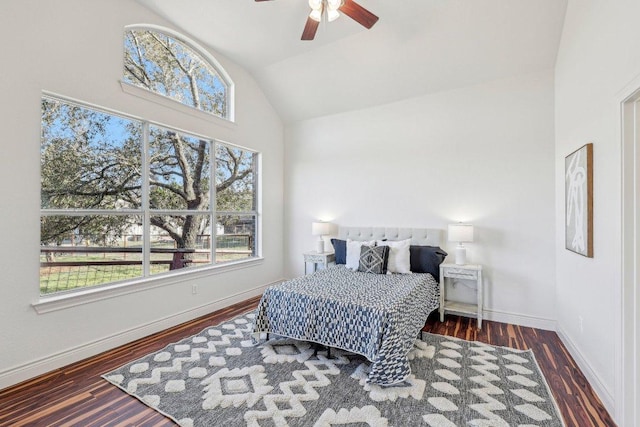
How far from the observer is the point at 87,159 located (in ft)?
9.64

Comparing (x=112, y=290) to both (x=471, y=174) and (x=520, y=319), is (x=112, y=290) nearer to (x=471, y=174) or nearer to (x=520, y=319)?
(x=471, y=174)

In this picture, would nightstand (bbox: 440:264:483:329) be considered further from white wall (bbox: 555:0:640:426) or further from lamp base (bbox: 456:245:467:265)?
white wall (bbox: 555:0:640:426)

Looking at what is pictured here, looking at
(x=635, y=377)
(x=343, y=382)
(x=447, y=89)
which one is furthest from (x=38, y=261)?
(x=447, y=89)

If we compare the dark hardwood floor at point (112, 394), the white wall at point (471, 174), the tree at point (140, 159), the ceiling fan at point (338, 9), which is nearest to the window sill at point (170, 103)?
the tree at point (140, 159)

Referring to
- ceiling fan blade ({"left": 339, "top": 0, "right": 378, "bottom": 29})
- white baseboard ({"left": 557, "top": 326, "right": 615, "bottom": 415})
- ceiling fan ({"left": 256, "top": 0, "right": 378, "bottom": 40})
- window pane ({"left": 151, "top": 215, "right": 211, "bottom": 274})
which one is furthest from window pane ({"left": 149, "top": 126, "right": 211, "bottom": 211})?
white baseboard ({"left": 557, "top": 326, "right": 615, "bottom": 415})

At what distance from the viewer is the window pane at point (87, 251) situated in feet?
8.77

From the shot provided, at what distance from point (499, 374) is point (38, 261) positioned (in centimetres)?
401

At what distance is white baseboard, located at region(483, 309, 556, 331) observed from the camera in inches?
136

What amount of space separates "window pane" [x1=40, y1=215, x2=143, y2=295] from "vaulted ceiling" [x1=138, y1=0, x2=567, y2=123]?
8.06ft

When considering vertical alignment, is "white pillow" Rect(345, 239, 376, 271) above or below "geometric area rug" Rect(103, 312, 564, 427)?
above

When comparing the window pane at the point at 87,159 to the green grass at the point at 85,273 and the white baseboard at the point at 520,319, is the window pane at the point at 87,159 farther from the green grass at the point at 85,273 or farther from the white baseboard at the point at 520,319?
the white baseboard at the point at 520,319

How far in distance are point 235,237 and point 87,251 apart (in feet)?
6.42

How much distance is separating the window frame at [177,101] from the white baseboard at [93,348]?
2.53 meters

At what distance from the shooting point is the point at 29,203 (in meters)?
2.47
